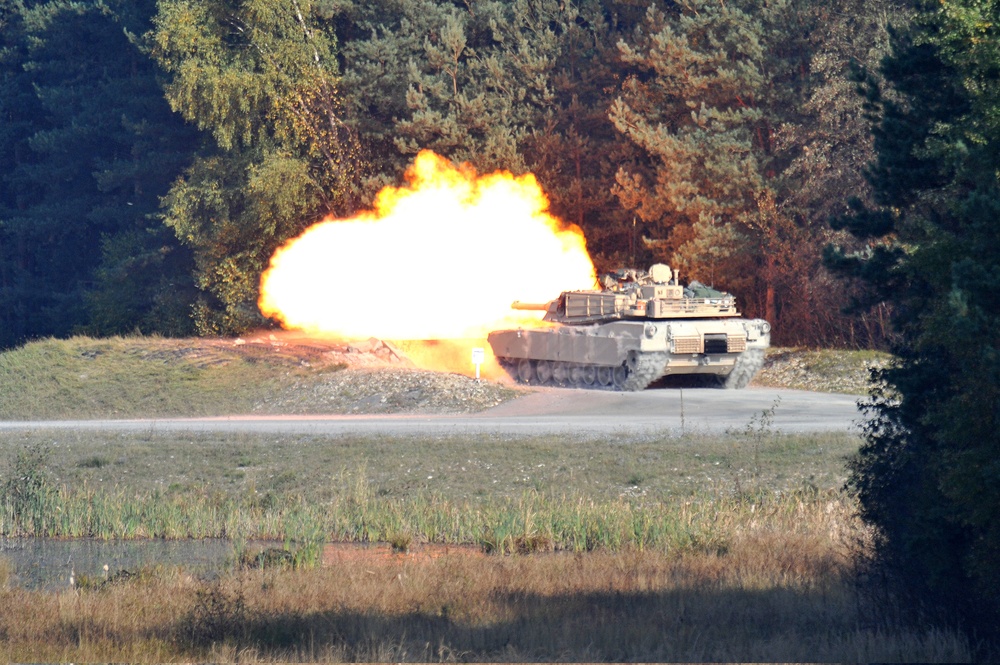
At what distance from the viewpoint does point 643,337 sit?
32.8m

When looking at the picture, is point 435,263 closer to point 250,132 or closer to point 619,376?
point 619,376

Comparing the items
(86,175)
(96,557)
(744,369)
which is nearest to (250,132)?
(86,175)

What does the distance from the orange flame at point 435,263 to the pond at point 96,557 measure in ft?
74.0

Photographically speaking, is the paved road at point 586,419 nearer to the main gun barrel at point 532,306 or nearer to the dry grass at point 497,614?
the main gun barrel at point 532,306

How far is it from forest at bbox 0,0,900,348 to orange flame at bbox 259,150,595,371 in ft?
6.84

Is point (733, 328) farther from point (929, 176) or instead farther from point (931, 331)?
point (931, 331)

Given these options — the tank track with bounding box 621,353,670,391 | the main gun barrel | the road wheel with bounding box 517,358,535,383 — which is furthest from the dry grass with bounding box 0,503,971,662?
the main gun barrel

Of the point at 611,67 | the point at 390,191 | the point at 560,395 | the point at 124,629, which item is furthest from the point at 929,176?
the point at 611,67

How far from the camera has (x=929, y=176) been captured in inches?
492

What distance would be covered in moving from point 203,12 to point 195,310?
11.8 m

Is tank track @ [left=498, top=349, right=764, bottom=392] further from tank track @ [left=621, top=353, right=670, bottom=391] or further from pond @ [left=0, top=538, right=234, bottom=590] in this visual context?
pond @ [left=0, top=538, right=234, bottom=590]

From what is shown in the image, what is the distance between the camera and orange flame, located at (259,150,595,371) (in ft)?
138

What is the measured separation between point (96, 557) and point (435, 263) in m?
25.9

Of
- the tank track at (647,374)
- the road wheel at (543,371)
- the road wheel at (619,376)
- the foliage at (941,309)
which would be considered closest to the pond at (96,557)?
the foliage at (941,309)
